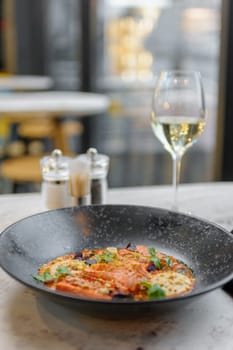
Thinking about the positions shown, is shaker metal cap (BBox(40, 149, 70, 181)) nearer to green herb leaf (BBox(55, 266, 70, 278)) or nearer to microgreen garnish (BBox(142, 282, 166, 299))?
green herb leaf (BBox(55, 266, 70, 278))

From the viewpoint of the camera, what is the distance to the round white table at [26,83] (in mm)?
3381

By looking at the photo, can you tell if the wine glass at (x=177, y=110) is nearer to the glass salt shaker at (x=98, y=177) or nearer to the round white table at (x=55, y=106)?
the glass salt shaker at (x=98, y=177)

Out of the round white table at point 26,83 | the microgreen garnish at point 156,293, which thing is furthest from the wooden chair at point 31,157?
the microgreen garnish at point 156,293

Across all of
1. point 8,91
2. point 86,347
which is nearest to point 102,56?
point 8,91

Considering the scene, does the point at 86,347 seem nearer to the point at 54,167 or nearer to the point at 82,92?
Answer: the point at 54,167

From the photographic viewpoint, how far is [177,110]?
1026 mm

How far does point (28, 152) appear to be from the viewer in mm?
3049

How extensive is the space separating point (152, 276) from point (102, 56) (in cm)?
296

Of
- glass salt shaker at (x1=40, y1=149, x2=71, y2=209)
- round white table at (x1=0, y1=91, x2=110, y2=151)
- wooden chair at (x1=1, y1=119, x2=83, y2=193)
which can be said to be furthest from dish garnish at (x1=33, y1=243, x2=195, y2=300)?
round white table at (x1=0, y1=91, x2=110, y2=151)

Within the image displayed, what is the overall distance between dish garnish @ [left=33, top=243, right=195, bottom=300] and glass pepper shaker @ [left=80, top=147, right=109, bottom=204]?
0.97 ft

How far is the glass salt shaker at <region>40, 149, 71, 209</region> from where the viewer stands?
1.03m

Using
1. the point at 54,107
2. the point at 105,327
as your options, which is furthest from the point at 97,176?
the point at 54,107

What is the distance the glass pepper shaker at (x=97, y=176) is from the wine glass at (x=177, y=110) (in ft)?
0.45

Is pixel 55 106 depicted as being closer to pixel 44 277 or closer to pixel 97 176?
pixel 97 176
